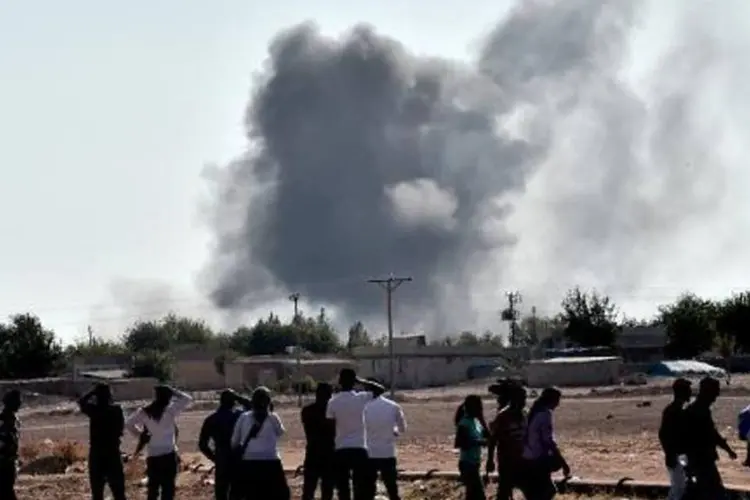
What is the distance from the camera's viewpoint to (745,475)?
18.6 meters

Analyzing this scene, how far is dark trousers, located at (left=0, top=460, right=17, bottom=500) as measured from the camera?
16.5 m

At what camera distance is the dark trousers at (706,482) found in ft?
44.0

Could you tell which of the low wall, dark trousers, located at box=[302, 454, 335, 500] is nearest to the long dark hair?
dark trousers, located at box=[302, 454, 335, 500]

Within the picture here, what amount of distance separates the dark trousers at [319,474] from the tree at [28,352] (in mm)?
87614

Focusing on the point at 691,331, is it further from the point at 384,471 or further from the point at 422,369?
the point at 384,471

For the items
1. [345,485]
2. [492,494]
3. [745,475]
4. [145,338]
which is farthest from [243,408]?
[145,338]

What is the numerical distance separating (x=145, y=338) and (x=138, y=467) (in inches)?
5194

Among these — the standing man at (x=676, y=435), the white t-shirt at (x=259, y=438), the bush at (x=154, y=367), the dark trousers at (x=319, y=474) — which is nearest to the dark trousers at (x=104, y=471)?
the dark trousers at (x=319, y=474)

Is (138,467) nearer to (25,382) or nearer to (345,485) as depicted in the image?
(345,485)

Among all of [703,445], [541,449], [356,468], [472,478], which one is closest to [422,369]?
[472,478]

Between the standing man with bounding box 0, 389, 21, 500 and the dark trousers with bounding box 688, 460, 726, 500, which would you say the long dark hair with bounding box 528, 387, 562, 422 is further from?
the standing man with bounding box 0, 389, 21, 500

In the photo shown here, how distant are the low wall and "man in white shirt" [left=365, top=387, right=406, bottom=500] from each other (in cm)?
6716

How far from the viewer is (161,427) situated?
1526 cm

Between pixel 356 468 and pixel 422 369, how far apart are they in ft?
265
